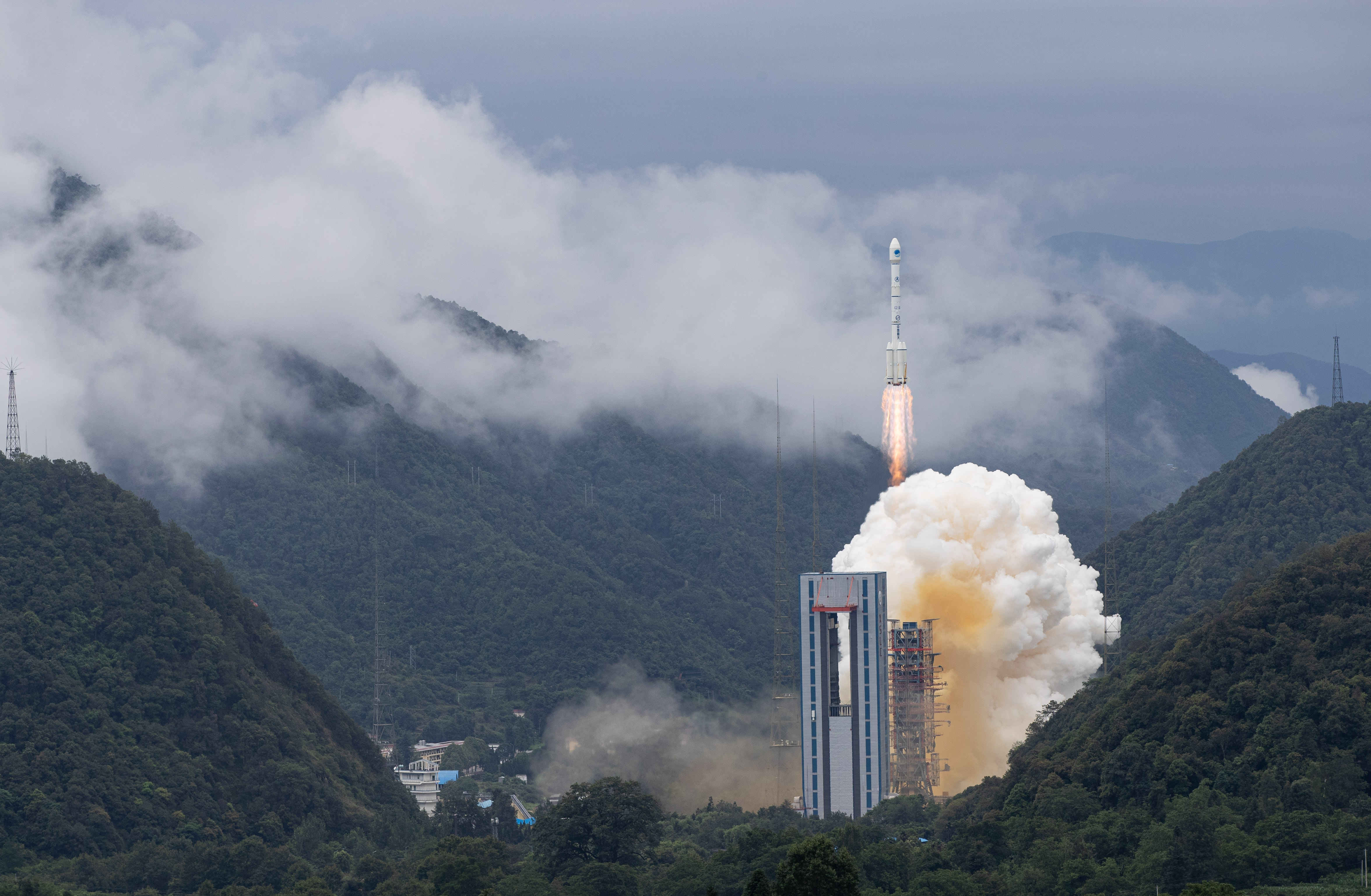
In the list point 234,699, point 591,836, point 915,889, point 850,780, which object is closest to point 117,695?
point 234,699

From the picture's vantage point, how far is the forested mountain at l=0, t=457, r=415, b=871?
361ft

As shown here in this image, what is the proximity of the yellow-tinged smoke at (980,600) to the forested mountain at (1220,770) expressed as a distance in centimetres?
1703

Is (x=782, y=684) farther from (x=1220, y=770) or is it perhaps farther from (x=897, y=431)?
(x=1220, y=770)

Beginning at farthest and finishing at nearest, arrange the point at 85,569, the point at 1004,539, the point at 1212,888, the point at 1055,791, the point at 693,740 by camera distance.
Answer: the point at 693,740, the point at 1004,539, the point at 85,569, the point at 1055,791, the point at 1212,888

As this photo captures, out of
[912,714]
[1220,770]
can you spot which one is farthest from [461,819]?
[1220,770]

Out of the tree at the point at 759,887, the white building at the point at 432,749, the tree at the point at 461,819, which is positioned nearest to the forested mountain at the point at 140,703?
the tree at the point at 461,819

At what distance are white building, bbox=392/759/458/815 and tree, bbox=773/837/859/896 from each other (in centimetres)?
7059

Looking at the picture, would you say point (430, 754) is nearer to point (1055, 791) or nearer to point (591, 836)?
point (591, 836)

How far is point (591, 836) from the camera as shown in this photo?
337ft

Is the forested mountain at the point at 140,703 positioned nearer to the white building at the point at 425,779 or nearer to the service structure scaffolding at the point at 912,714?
the white building at the point at 425,779

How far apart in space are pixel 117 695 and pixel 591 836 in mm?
30688

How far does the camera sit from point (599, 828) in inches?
4038

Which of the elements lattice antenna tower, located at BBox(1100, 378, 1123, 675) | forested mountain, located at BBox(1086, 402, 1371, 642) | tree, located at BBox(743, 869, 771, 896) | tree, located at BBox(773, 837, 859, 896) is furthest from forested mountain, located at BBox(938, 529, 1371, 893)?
forested mountain, located at BBox(1086, 402, 1371, 642)

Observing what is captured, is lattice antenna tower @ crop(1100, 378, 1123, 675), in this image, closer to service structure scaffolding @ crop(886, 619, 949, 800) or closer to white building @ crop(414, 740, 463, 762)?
service structure scaffolding @ crop(886, 619, 949, 800)
